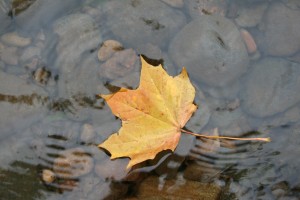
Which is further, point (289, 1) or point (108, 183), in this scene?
point (289, 1)

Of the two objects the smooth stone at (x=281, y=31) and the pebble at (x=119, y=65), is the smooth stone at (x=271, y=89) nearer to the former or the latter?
the smooth stone at (x=281, y=31)

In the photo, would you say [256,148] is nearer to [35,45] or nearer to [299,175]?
[299,175]

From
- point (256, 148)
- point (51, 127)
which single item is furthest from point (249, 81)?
point (51, 127)

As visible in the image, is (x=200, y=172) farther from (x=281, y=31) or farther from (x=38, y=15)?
(x=38, y=15)

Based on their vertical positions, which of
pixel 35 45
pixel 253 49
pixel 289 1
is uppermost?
pixel 289 1

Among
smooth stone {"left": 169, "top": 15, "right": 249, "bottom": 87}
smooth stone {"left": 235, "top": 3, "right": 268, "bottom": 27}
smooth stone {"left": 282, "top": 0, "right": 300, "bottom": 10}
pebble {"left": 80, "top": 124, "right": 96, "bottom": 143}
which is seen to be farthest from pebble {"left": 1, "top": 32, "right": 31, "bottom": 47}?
smooth stone {"left": 282, "top": 0, "right": 300, "bottom": 10}

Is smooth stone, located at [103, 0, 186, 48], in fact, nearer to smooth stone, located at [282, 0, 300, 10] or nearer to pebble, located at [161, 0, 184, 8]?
pebble, located at [161, 0, 184, 8]
